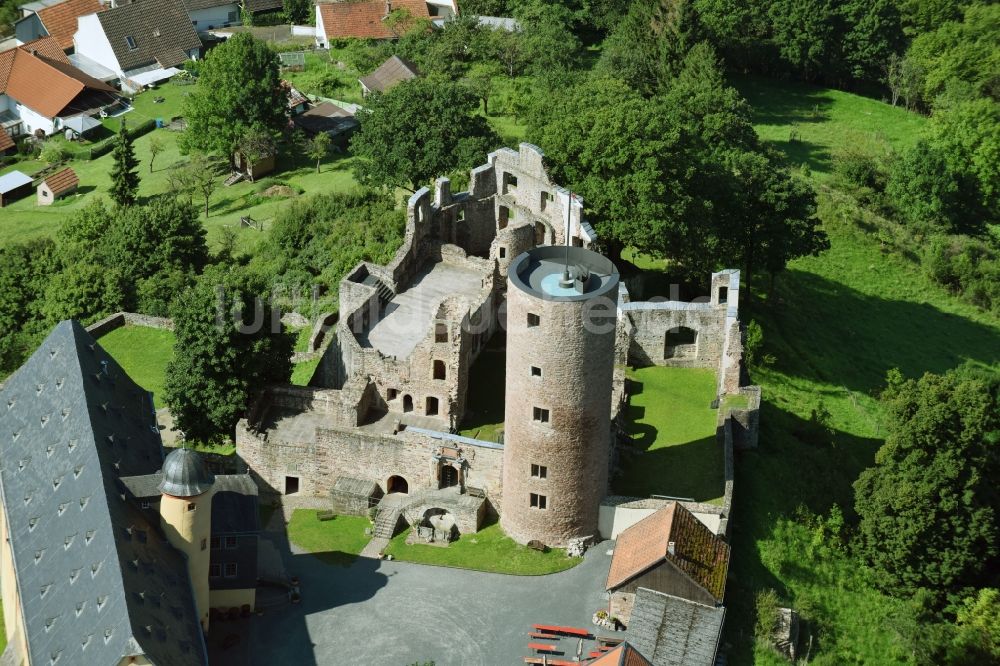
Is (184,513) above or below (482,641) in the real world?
above

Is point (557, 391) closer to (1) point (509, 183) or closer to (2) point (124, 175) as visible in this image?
(1) point (509, 183)

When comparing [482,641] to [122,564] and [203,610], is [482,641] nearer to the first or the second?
[203,610]

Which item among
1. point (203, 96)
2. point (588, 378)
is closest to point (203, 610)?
point (588, 378)

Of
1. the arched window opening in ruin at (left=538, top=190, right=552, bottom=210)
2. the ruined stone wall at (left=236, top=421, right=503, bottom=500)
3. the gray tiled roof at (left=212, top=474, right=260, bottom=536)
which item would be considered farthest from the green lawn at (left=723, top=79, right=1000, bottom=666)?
the gray tiled roof at (left=212, top=474, right=260, bottom=536)

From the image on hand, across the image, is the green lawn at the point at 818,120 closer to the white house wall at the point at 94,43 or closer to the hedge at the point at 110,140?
the hedge at the point at 110,140

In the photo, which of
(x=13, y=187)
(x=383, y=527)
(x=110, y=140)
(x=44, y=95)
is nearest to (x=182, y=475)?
(x=383, y=527)

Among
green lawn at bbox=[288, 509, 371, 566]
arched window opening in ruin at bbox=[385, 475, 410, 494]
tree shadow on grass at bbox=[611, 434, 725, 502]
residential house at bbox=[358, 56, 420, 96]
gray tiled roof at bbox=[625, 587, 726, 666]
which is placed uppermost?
residential house at bbox=[358, 56, 420, 96]

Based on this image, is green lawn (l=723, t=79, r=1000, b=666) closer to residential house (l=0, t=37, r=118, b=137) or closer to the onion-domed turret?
the onion-domed turret

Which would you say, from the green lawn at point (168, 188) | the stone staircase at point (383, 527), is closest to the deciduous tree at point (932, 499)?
the stone staircase at point (383, 527)
